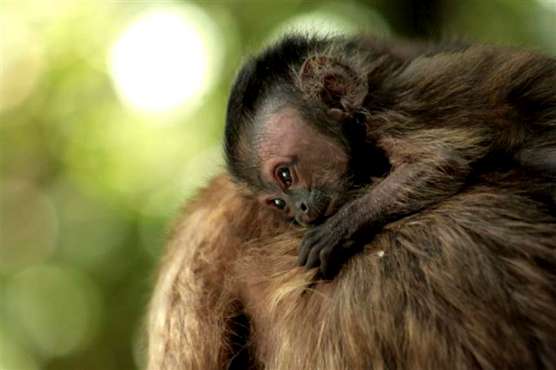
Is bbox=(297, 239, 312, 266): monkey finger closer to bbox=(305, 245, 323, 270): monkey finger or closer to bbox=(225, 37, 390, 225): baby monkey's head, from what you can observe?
bbox=(305, 245, 323, 270): monkey finger

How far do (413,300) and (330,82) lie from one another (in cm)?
107

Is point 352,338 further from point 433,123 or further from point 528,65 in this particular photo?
point 528,65

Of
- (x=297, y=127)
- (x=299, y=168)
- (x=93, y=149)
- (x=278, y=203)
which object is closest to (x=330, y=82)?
(x=297, y=127)

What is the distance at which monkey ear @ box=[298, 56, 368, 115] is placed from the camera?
9.29 ft

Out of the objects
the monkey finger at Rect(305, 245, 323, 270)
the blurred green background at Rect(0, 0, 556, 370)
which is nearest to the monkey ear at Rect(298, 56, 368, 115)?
the monkey finger at Rect(305, 245, 323, 270)

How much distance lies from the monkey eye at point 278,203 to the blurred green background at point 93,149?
4.10 m

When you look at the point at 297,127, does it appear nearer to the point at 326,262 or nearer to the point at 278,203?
the point at 278,203

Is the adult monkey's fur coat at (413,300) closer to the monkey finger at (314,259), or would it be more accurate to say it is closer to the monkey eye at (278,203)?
the monkey finger at (314,259)

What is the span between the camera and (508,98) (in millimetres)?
2551

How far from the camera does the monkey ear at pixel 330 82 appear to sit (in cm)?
283

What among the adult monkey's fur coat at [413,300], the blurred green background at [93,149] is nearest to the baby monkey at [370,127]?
the adult monkey's fur coat at [413,300]

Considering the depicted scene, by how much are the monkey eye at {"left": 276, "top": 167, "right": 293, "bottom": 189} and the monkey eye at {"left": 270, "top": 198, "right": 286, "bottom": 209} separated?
0.07 meters

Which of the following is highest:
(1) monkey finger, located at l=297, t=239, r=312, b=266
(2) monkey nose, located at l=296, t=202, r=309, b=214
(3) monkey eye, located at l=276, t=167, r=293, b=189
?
(1) monkey finger, located at l=297, t=239, r=312, b=266

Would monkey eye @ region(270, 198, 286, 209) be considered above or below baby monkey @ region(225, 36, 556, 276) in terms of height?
below
